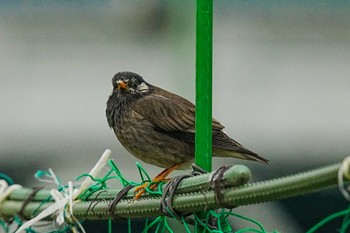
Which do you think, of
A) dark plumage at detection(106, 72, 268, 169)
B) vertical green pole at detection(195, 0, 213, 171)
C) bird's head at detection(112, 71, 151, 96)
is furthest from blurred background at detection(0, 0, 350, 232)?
vertical green pole at detection(195, 0, 213, 171)

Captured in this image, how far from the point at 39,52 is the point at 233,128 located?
80.0 inches

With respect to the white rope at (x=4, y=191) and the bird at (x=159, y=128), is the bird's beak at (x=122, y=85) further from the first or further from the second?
the white rope at (x=4, y=191)

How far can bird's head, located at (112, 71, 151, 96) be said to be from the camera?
5070 mm

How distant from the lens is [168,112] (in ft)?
15.8

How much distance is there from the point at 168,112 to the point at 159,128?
83mm

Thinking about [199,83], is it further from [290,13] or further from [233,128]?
[290,13]

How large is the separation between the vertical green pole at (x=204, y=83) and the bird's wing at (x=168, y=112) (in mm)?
1526

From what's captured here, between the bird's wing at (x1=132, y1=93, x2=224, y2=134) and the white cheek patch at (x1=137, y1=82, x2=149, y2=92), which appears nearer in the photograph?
the bird's wing at (x1=132, y1=93, x2=224, y2=134)

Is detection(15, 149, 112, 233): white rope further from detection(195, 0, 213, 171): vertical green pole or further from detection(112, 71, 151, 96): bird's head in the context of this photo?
detection(112, 71, 151, 96): bird's head

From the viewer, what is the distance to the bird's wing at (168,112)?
15.5 ft

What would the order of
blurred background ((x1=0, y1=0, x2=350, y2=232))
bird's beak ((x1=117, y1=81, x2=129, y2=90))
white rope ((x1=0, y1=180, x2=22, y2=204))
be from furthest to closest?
blurred background ((x1=0, y1=0, x2=350, y2=232))
bird's beak ((x1=117, y1=81, x2=129, y2=90))
white rope ((x1=0, y1=180, x2=22, y2=204))

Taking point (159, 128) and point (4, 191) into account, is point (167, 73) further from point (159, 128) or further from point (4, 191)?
point (4, 191)

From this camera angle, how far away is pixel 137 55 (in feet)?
31.7

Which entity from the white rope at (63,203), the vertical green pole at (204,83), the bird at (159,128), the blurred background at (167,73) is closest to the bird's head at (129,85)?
the bird at (159,128)
